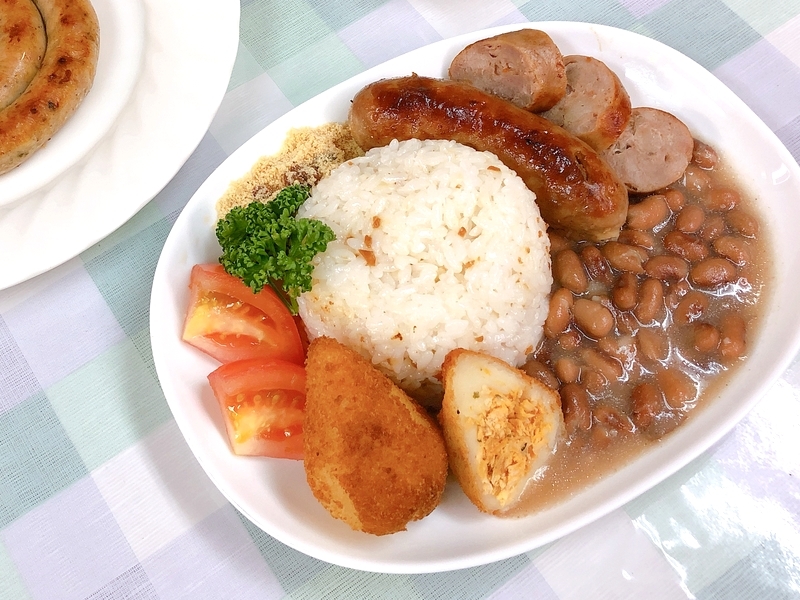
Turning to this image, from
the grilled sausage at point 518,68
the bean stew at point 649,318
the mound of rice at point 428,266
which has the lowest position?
the bean stew at point 649,318

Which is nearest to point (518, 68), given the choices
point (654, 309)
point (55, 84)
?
point (654, 309)

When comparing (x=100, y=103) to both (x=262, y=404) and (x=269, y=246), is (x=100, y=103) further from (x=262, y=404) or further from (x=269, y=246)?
(x=262, y=404)

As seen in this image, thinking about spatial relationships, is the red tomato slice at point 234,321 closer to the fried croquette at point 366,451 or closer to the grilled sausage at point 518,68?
the fried croquette at point 366,451

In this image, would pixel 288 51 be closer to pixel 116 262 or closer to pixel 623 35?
pixel 116 262

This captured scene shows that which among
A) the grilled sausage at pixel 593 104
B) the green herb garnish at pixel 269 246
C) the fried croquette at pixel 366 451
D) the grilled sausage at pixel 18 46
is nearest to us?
the fried croquette at pixel 366 451

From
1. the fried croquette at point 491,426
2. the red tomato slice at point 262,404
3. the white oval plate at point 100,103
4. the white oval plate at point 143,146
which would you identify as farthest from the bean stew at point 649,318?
the white oval plate at point 100,103

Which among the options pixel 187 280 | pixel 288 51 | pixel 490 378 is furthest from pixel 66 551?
pixel 288 51

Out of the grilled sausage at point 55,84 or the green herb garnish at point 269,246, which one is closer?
the green herb garnish at point 269,246
